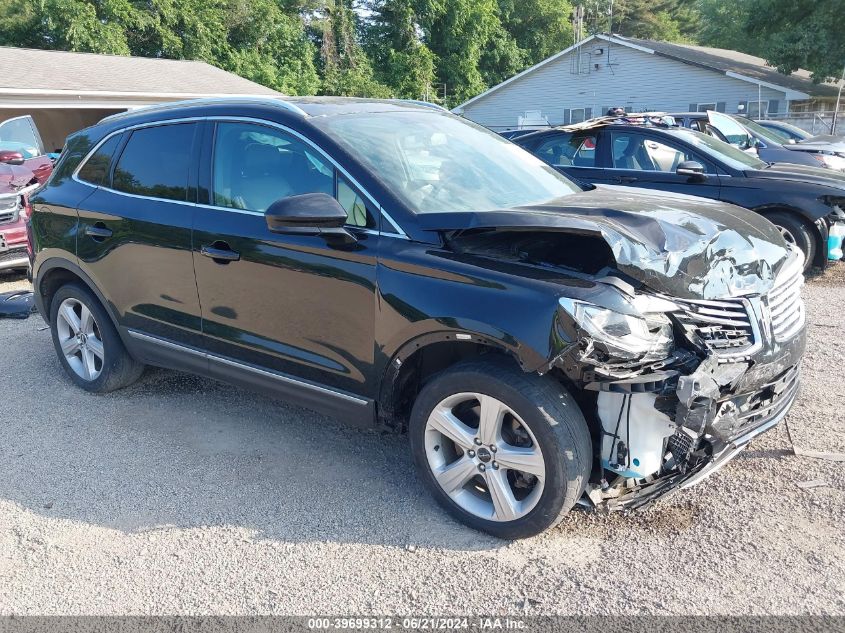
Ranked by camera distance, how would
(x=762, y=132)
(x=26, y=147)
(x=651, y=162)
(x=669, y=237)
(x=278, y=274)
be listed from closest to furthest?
1. (x=669, y=237)
2. (x=278, y=274)
3. (x=651, y=162)
4. (x=26, y=147)
5. (x=762, y=132)

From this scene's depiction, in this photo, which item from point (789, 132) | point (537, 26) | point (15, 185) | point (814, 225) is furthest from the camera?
point (537, 26)

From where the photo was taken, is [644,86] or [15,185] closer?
[15,185]

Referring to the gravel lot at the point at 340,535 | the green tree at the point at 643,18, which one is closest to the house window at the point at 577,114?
the green tree at the point at 643,18

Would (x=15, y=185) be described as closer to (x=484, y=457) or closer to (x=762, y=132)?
(x=484, y=457)

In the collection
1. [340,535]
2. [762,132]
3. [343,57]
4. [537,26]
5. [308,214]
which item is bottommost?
[340,535]

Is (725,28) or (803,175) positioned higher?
(725,28)

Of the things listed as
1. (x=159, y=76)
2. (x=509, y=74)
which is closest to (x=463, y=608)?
(x=159, y=76)

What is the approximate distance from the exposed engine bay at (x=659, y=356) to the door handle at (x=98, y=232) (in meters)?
2.49

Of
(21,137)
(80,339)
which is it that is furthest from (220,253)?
(21,137)

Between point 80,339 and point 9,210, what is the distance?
14.2 ft

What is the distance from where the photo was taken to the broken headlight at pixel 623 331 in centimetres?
Answer: 276

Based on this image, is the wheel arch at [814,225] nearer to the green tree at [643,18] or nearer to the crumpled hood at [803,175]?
the crumpled hood at [803,175]

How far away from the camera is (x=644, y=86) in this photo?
32.1m

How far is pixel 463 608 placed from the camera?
278 cm
